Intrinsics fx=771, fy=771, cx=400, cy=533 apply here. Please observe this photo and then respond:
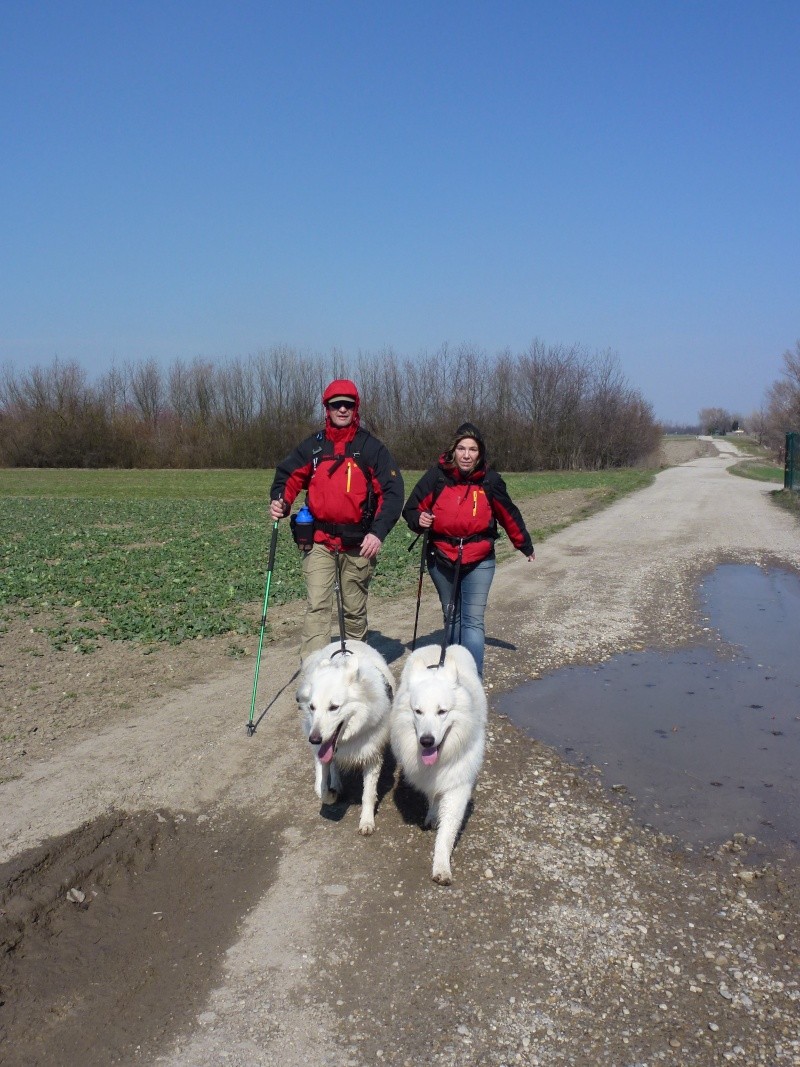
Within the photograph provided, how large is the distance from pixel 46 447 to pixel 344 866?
245 ft

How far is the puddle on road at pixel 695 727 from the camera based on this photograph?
5.19m

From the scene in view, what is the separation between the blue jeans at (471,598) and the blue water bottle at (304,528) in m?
1.14

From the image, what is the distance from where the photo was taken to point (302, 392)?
72562mm

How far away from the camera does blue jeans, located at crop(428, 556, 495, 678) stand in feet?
22.1

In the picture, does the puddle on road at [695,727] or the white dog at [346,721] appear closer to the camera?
the white dog at [346,721]

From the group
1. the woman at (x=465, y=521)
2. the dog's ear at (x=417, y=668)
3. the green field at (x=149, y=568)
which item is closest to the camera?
the dog's ear at (x=417, y=668)

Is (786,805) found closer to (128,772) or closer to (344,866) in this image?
(344,866)

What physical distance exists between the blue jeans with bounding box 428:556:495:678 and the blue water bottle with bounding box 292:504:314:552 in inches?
44.8

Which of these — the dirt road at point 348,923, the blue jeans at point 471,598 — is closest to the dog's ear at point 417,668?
the dirt road at point 348,923

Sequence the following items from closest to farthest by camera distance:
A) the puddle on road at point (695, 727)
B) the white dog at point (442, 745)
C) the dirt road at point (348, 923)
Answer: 1. the dirt road at point (348, 923)
2. the white dog at point (442, 745)
3. the puddle on road at point (695, 727)

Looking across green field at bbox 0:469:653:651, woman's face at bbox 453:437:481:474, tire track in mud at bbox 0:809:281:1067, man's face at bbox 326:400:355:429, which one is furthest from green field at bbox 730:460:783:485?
tire track in mud at bbox 0:809:281:1067

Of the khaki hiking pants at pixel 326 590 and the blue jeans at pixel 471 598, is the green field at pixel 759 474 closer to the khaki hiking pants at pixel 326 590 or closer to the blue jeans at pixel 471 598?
the blue jeans at pixel 471 598

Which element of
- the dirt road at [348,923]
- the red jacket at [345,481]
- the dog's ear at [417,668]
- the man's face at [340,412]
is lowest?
the dirt road at [348,923]

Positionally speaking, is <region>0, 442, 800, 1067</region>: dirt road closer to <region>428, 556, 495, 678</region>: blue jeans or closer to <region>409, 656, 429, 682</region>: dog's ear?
<region>428, 556, 495, 678</region>: blue jeans
